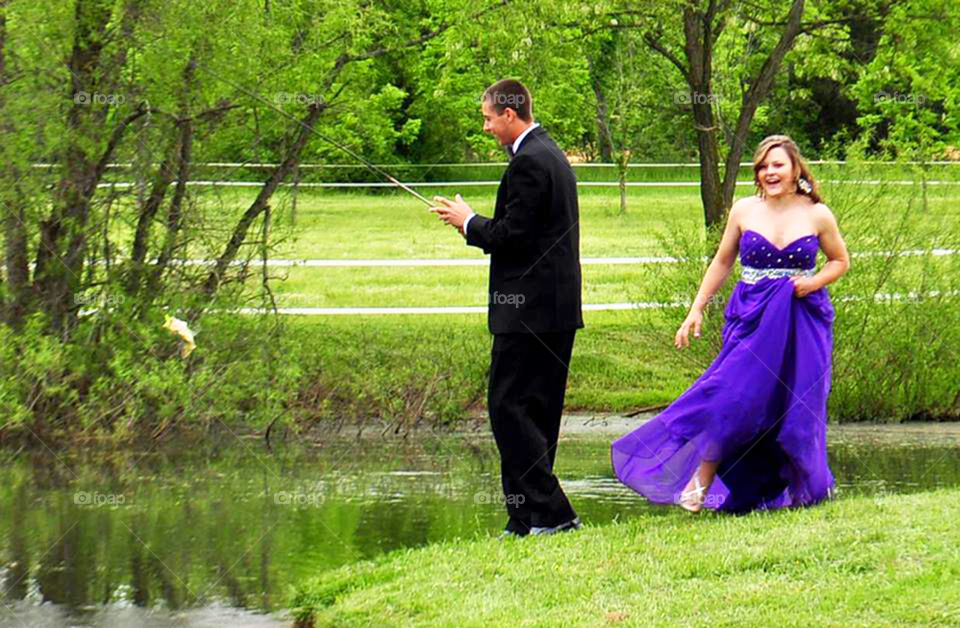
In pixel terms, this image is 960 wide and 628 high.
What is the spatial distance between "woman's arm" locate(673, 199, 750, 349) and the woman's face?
0.20 metres

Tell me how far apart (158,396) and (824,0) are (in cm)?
1042

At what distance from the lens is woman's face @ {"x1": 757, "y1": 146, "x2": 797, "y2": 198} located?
8.45 meters

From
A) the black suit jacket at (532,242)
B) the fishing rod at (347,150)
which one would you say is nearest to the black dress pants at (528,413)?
the black suit jacket at (532,242)

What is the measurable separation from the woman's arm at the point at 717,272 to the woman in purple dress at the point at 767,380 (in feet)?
0.06

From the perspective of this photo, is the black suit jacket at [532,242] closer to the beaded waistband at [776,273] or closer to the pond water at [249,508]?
the beaded waistband at [776,273]

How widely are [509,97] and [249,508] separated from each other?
14.1 ft

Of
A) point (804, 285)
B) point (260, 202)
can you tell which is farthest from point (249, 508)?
point (804, 285)

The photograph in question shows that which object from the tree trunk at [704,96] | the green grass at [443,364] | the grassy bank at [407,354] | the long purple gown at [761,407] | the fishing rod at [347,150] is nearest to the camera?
the long purple gown at [761,407]

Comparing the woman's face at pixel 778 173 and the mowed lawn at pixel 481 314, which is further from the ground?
the woman's face at pixel 778 173

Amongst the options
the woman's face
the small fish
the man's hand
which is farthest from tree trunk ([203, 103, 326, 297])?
the woman's face

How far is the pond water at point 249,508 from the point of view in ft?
29.1

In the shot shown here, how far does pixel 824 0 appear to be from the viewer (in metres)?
20.1

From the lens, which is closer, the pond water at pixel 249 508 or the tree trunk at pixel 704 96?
the pond water at pixel 249 508

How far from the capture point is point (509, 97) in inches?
335
